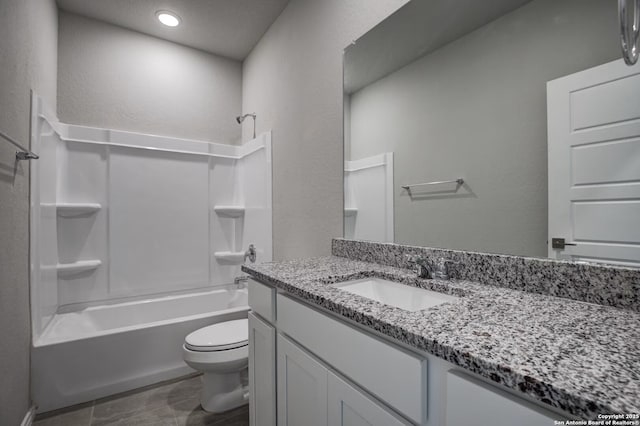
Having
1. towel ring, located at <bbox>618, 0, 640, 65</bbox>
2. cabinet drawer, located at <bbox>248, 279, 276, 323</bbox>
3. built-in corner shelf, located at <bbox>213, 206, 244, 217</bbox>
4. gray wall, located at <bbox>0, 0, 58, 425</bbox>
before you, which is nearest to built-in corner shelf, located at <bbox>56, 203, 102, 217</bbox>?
gray wall, located at <bbox>0, 0, 58, 425</bbox>

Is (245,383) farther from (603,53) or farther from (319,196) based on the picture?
(603,53)

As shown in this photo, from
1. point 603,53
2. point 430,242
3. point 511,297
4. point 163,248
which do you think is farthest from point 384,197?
point 163,248

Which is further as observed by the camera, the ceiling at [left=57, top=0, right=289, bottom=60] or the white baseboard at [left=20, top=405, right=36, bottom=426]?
the ceiling at [left=57, top=0, right=289, bottom=60]

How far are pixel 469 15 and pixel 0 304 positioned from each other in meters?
2.29

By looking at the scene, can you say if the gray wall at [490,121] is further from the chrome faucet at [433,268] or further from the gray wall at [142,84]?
the gray wall at [142,84]

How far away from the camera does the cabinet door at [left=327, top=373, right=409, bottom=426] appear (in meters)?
0.69

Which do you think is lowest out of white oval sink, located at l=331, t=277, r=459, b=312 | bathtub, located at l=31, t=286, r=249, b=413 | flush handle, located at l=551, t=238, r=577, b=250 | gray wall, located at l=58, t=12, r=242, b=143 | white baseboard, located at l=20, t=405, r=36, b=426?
white baseboard, located at l=20, t=405, r=36, b=426

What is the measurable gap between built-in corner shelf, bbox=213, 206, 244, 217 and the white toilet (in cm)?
130

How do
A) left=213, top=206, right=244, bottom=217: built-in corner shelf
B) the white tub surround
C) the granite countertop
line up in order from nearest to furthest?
the granite countertop
the white tub surround
left=213, top=206, right=244, bottom=217: built-in corner shelf

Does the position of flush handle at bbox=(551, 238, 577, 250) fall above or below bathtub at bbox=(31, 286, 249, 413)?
above

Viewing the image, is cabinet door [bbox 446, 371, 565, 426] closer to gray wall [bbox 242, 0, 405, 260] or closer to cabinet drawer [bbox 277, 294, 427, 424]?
cabinet drawer [bbox 277, 294, 427, 424]

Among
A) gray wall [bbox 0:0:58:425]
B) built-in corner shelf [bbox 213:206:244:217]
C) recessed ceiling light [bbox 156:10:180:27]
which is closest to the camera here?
gray wall [bbox 0:0:58:425]

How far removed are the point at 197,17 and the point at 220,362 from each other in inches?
101

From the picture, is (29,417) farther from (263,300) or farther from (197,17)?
(197,17)
